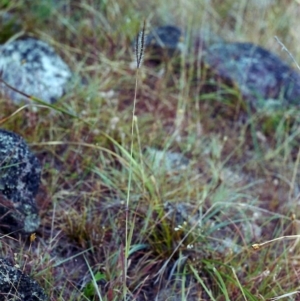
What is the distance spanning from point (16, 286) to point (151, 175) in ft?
2.32

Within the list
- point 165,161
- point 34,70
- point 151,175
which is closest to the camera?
point 151,175

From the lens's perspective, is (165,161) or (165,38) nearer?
(165,161)

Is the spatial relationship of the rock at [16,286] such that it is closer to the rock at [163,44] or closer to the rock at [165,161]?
the rock at [165,161]

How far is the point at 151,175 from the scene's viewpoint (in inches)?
80.8

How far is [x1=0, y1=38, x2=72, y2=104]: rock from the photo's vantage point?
8.04 feet

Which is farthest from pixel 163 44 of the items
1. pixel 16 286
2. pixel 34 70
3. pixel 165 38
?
pixel 16 286

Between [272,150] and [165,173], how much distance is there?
71 cm

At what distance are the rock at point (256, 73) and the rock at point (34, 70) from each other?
76 centimetres

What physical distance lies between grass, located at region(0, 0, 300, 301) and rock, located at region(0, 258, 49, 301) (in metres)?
0.08

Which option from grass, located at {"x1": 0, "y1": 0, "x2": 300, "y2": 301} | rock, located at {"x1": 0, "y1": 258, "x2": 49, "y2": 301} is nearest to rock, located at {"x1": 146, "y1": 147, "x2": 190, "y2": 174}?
grass, located at {"x1": 0, "y1": 0, "x2": 300, "y2": 301}

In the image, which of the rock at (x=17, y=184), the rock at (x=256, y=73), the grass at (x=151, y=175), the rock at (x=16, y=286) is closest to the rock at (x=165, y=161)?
the grass at (x=151, y=175)

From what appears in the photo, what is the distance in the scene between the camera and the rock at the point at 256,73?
112 inches

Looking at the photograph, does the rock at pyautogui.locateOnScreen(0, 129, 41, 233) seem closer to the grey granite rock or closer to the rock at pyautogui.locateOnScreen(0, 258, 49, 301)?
the rock at pyautogui.locateOnScreen(0, 258, 49, 301)

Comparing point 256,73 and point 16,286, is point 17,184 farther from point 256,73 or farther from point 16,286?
point 256,73
